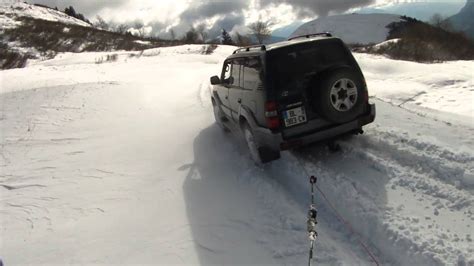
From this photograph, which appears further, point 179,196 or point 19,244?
point 179,196

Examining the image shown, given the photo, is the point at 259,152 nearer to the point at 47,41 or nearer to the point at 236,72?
the point at 236,72

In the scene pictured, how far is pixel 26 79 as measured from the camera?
1436cm

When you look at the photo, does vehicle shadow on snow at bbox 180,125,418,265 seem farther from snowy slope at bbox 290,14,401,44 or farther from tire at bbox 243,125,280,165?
snowy slope at bbox 290,14,401,44

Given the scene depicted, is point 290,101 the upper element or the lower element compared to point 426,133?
upper

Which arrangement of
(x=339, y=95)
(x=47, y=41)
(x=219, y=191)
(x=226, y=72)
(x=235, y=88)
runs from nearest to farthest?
1. (x=339, y=95)
2. (x=219, y=191)
3. (x=235, y=88)
4. (x=226, y=72)
5. (x=47, y=41)

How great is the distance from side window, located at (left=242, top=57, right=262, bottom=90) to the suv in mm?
16

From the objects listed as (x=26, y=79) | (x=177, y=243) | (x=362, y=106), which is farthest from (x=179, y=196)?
(x=26, y=79)

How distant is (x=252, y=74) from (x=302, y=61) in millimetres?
836

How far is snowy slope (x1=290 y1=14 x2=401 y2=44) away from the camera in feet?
281

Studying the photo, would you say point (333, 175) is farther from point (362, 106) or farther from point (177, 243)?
point (177, 243)

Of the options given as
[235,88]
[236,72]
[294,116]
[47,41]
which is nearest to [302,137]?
[294,116]

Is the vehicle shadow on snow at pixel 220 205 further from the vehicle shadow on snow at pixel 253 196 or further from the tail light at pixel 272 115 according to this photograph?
the tail light at pixel 272 115

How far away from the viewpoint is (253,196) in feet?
18.9

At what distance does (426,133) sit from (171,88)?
8977mm
